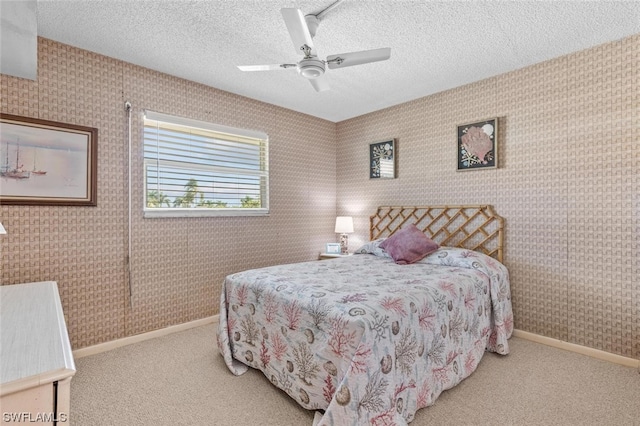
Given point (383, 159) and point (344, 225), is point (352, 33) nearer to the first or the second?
point (383, 159)

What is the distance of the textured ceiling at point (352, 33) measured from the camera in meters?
A: 2.14

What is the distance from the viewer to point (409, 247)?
3178mm

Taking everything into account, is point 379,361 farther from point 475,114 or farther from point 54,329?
point 475,114

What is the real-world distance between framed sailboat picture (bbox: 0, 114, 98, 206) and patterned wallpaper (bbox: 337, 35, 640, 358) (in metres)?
3.44

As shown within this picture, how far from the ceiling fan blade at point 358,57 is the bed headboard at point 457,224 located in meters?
1.98

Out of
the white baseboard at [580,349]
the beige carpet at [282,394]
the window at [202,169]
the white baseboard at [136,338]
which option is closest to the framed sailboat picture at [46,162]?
the window at [202,169]

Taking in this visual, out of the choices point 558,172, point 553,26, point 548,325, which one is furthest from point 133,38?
point 548,325

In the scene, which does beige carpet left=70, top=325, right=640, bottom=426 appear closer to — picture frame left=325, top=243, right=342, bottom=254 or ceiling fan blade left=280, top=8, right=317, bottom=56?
picture frame left=325, top=243, right=342, bottom=254

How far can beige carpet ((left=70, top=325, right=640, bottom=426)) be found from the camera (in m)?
1.86

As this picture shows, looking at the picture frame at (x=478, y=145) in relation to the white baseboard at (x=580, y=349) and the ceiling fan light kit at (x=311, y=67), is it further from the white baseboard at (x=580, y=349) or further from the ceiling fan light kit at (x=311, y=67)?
the ceiling fan light kit at (x=311, y=67)

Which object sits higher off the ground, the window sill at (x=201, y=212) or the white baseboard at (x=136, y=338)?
the window sill at (x=201, y=212)

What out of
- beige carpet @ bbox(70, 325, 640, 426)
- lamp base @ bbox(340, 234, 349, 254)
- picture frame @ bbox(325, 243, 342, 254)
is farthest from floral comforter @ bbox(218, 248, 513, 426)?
lamp base @ bbox(340, 234, 349, 254)

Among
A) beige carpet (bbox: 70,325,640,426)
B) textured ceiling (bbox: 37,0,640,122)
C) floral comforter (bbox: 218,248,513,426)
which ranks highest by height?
textured ceiling (bbox: 37,0,640,122)

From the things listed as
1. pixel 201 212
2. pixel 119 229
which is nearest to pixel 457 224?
pixel 201 212
